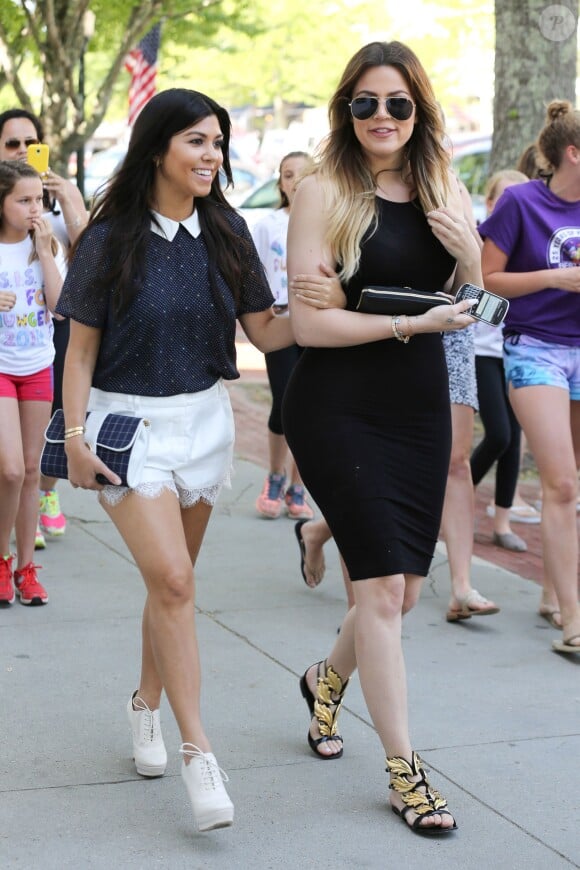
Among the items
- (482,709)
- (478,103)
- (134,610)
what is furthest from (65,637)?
(478,103)

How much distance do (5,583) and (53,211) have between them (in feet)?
5.94

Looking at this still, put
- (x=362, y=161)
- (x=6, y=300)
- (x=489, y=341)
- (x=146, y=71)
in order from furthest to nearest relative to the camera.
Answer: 1. (x=146, y=71)
2. (x=489, y=341)
3. (x=6, y=300)
4. (x=362, y=161)

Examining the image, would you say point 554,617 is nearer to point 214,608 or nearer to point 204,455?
point 214,608

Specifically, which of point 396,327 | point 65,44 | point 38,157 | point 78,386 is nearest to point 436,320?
point 396,327

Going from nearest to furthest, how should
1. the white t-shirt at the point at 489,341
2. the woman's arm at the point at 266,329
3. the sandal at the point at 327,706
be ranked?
the woman's arm at the point at 266,329
the sandal at the point at 327,706
the white t-shirt at the point at 489,341

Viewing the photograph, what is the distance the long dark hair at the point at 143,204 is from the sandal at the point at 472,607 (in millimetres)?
2314

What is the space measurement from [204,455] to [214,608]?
228 centimetres

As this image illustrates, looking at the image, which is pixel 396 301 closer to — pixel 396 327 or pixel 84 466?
pixel 396 327

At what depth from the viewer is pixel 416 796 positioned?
12.4ft

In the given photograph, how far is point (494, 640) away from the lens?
5.68 metres

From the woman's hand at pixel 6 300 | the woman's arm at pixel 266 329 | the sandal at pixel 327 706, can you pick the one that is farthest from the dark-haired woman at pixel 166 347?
the woman's hand at pixel 6 300

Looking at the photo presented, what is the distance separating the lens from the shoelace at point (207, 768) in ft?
12.0

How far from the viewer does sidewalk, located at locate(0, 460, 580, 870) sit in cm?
368

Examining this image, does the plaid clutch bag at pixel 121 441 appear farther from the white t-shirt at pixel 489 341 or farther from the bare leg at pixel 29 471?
the white t-shirt at pixel 489 341
